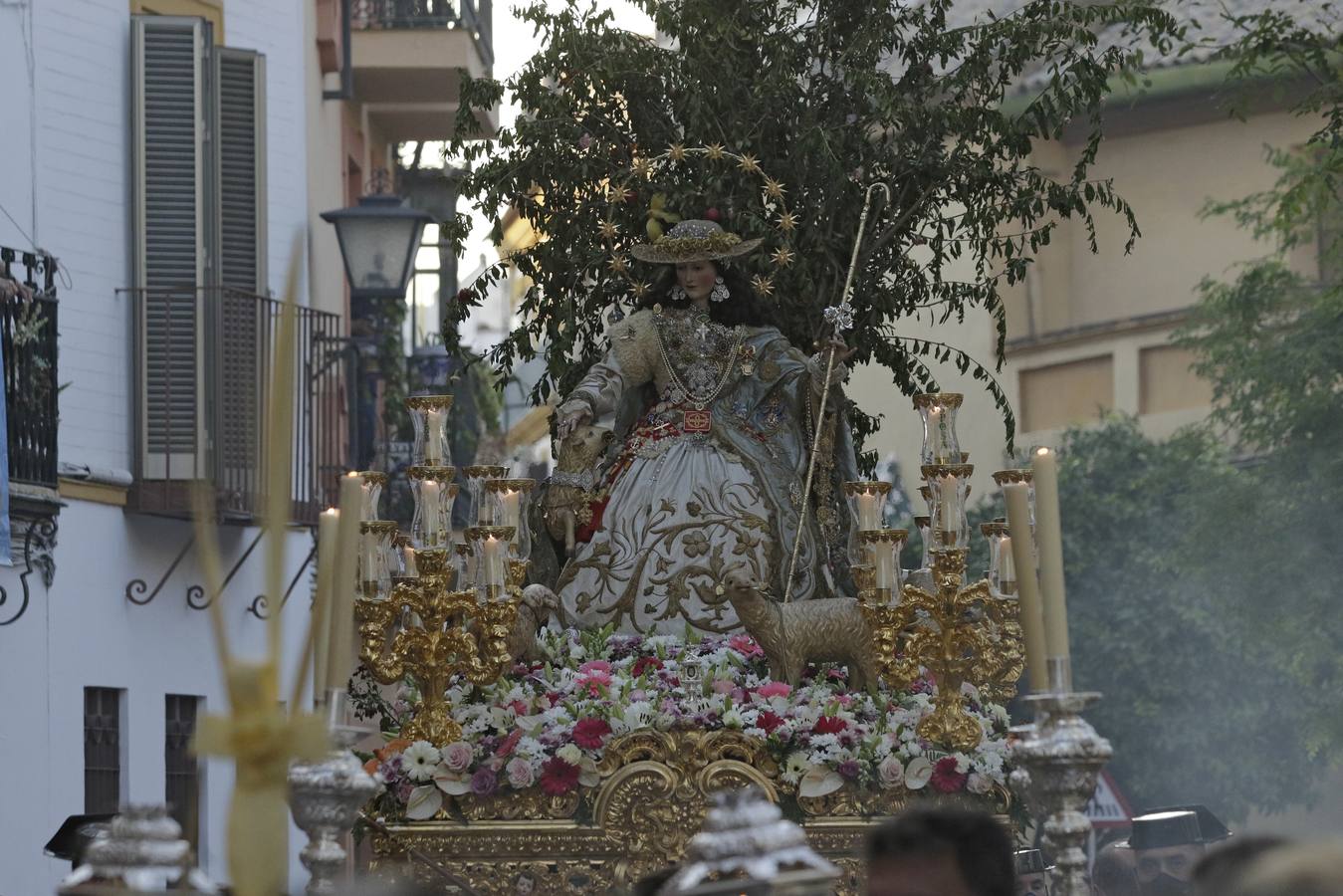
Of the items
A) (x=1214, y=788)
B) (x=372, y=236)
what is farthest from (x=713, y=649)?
(x=1214, y=788)

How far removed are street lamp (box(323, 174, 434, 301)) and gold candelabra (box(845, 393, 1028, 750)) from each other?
5998 mm

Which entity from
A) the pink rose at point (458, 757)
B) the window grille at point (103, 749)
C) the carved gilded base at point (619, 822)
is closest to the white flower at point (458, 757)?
the pink rose at point (458, 757)

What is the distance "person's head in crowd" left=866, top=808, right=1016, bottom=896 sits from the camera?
4242mm

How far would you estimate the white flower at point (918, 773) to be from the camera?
26.0ft

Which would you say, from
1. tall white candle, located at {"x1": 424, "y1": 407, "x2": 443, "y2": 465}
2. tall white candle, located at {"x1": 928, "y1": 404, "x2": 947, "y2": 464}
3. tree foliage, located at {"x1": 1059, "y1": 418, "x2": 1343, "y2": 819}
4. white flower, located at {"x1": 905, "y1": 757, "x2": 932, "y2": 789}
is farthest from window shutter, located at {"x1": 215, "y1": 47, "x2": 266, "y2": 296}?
white flower, located at {"x1": 905, "y1": 757, "x2": 932, "y2": 789}

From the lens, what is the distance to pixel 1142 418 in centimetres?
3300

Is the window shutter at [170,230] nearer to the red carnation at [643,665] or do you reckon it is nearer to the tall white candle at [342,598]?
the red carnation at [643,665]

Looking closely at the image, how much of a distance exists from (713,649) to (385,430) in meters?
8.18

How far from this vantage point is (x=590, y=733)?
7.95 meters

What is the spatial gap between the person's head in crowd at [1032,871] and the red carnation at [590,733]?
6.20 ft

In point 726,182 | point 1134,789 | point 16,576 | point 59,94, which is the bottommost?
point 1134,789

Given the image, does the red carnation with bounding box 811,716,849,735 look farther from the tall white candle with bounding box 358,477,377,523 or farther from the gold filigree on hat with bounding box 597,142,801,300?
the gold filigree on hat with bounding box 597,142,801,300

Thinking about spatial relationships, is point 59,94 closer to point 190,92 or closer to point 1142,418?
point 190,92

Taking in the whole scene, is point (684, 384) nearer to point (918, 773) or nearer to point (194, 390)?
point (918, 773)
